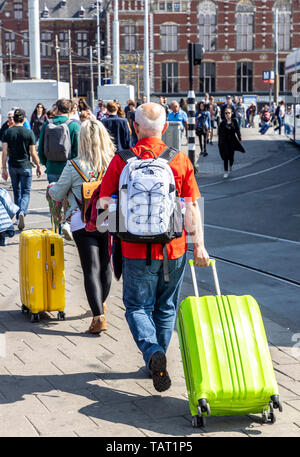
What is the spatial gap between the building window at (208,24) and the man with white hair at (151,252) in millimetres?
64628

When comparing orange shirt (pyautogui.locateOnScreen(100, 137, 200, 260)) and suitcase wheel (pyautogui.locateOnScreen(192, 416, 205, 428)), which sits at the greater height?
orange shirt (pyautogui.locateOnScreen(100, 137, 200, 260))

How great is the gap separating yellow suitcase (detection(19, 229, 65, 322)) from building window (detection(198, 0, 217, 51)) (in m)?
63.4

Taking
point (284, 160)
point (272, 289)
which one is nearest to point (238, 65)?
point (284, 160)

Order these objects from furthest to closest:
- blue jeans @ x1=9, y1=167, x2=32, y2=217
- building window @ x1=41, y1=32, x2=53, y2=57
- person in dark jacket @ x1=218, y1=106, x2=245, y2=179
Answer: building window @ x1=41, y1=32, x2=53, y2=57 → person in dark jacket @ x1=218, y1=106, x2=245, y2=179 → blue jeans @ x1=9, y1=167, x2=32, y2=217

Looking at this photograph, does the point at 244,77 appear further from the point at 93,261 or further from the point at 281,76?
the point at 93,261

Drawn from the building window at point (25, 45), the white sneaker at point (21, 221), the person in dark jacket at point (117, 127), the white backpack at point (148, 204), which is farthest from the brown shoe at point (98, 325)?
the building window at point (25, 45)

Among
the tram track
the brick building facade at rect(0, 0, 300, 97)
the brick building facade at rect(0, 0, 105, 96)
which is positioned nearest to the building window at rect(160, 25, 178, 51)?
the brick building facade at rect(0, 0, 300, 97)

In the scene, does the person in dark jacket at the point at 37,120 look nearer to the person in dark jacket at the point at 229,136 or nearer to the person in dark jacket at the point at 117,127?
the person in dark jacket at the point at 229,136

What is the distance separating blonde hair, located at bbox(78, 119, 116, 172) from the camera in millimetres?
5629

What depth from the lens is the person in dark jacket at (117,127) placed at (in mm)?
11211

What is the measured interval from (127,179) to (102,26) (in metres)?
76.7

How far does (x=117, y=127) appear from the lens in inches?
443

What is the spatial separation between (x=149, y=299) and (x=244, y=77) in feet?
215

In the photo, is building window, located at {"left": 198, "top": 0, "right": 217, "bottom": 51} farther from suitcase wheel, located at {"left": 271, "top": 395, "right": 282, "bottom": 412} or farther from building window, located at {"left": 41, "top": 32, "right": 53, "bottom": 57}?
suitcase wheel, located at {"left": 271, "top": 395, "right": 282, "bottom": 412}
